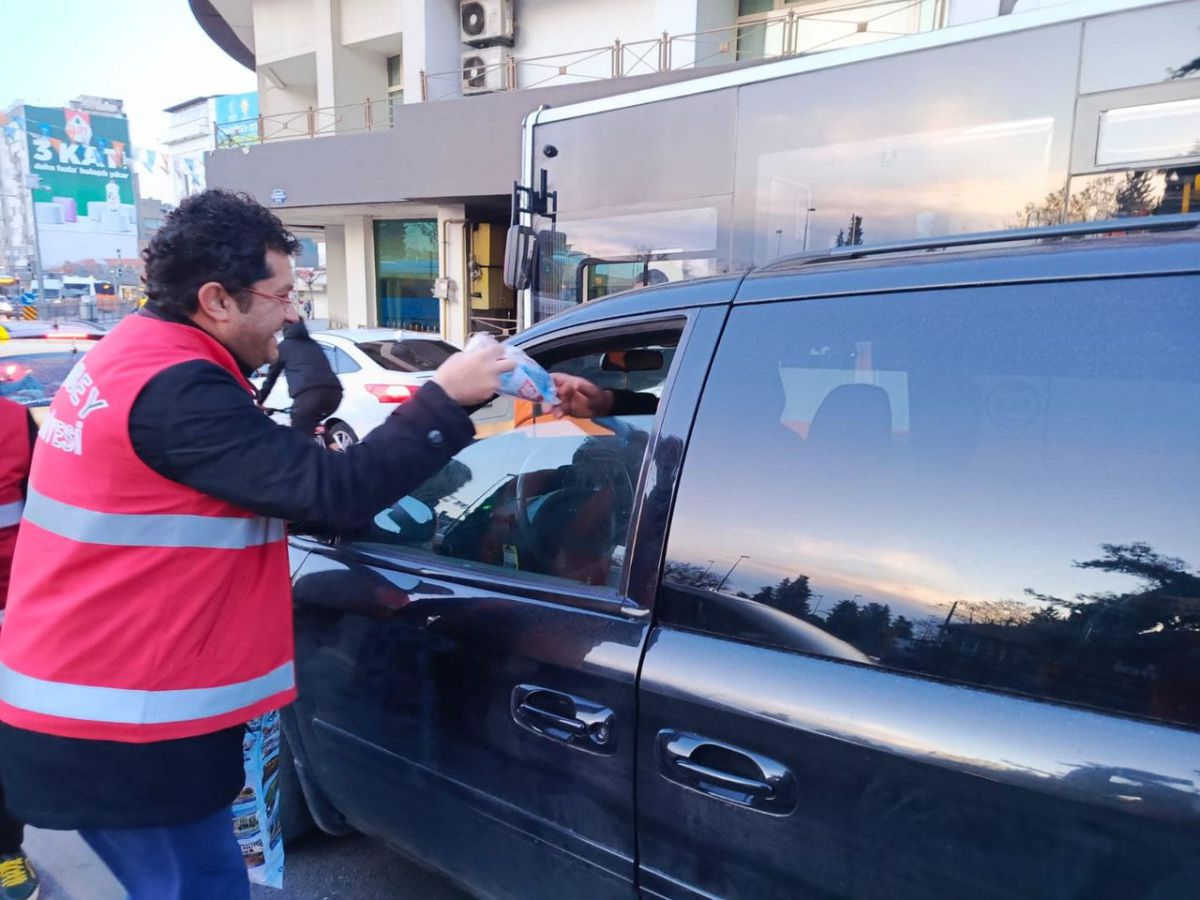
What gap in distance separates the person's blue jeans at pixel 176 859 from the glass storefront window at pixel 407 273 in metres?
14.7

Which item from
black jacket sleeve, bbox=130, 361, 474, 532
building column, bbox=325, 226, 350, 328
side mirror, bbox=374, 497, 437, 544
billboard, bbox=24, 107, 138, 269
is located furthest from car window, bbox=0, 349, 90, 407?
billboard, bbox=24, 107, 138, 269

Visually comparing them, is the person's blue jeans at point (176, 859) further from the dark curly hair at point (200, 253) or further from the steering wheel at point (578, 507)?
the dark curly hair at point (200, 253)

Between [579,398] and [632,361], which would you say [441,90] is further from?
[579,398]

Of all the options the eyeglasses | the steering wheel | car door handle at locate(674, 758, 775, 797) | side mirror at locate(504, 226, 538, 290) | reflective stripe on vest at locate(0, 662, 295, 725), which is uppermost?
side mirror at locate(504, 226, 538, 290)

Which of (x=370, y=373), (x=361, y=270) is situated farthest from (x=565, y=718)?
(x=361, y=270)

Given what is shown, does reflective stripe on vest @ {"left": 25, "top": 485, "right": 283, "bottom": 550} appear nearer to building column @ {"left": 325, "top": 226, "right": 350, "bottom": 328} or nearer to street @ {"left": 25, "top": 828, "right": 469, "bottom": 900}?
street @ {"left": 25, "top": 828, "right": 469, "bottom": 900}

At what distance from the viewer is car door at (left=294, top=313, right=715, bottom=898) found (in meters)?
1.49

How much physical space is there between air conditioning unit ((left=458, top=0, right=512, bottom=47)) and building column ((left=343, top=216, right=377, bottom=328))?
14.7 ft

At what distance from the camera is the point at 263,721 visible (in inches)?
68.0

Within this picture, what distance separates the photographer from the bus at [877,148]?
12.0 ft

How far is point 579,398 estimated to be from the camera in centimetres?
211

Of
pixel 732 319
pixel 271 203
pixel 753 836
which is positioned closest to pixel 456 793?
pixel 753 836

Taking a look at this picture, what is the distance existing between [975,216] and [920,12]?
24.4 feet

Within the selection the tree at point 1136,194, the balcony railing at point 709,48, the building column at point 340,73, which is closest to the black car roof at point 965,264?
the tree at point 1136,194
